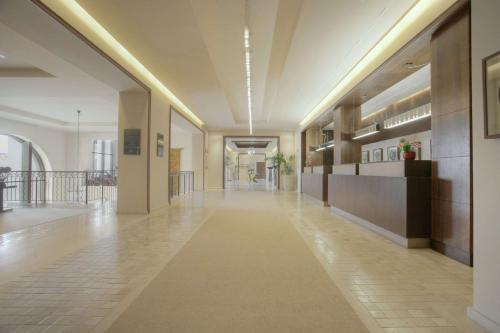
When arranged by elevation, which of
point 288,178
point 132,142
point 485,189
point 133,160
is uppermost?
point 132,142

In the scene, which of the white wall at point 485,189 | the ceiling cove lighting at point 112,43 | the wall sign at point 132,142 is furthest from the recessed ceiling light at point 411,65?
the wall sign at point 132,142

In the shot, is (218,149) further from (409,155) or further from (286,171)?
(409,155)

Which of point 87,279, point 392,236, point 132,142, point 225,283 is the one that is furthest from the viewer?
point 132,142

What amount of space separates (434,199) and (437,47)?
6.77 feet

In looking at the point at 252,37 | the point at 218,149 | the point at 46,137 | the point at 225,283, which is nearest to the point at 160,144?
the point at 252,37

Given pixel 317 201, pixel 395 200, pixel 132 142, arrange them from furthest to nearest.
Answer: pixel 317 201, pixel 132 142, pixel 395 200

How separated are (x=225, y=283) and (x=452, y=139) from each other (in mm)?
3204

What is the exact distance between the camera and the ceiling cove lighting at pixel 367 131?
6867mm

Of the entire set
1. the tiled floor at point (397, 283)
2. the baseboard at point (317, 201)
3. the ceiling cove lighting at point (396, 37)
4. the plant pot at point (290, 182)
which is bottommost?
the tiled floor at point (397, 283)

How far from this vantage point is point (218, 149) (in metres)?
15.3

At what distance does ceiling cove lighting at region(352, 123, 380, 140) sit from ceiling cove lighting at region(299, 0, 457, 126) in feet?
3.46

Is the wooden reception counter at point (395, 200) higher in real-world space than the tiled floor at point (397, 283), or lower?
higher

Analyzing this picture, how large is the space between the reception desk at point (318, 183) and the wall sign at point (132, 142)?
5.18 m

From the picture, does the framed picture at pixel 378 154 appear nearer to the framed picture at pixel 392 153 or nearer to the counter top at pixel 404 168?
the framed picture at pixel 392 153
